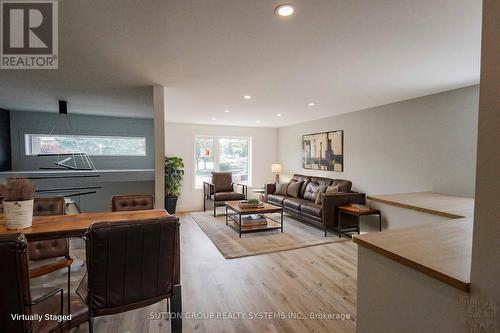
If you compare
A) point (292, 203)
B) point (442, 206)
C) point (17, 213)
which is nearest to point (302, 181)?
point (292, 203)

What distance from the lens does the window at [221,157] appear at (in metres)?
6.74

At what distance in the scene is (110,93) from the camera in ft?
12.0

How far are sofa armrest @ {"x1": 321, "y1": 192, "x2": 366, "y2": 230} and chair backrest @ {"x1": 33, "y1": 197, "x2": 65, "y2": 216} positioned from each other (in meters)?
Result: 3.66

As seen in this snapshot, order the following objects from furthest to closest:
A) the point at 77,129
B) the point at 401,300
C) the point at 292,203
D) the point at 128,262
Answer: the point at 77,129
the point at 292,203
the point at 128,262
the point at 401,300

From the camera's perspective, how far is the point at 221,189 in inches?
251

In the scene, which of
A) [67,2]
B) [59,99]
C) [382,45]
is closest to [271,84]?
[382,45]

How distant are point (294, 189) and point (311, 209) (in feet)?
4.26

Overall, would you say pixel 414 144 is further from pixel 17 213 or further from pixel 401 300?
pixel 17 213

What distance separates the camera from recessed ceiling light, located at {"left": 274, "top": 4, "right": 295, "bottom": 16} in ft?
4.94

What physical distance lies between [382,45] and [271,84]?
53.4 inches

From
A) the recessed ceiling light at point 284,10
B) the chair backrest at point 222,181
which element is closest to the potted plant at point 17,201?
the recessed ceiling light at point 284,10

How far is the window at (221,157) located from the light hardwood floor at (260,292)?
11.1 feet

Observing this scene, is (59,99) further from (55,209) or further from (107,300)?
(107,300)

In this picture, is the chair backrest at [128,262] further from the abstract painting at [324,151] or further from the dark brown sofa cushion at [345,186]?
the abstract painting at [324,151]
